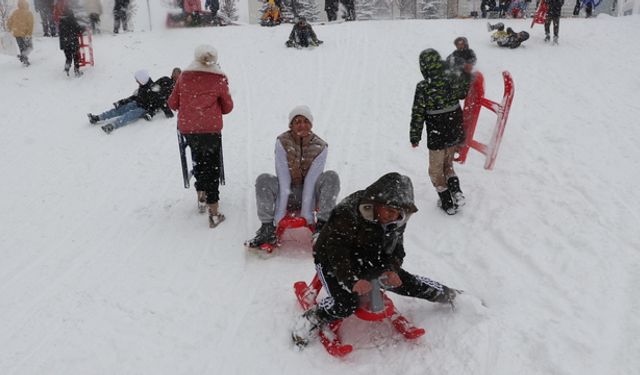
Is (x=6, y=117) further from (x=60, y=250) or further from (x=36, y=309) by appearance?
(x=36, y=309)

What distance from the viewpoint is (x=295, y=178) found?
4.71m

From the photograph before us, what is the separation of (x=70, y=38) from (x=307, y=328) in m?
10.8

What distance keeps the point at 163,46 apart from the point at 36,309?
1255 cm

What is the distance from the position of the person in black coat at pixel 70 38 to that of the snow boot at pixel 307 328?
1063 centimetres

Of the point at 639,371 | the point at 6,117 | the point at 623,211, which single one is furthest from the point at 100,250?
the point at 6,117

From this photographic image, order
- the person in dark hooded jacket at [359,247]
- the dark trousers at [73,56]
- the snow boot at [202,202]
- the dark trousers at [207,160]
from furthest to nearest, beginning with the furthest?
the dark trousers at [73,56] < the snow boot at [202,202] < the dark trousers at [207,160] < the person in dark hooded jacket at [359,247]

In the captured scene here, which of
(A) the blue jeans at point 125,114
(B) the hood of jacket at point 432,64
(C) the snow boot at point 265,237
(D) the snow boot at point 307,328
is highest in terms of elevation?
(B) the hood of jacket at point 432,64

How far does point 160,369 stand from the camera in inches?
128

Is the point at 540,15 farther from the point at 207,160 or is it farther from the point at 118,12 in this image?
the point at 118,12

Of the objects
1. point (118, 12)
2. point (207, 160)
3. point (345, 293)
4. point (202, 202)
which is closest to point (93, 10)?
point (118, 12)

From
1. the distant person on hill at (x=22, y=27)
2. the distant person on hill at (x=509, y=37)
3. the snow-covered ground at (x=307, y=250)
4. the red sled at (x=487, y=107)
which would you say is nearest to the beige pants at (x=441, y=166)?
the snow-covered ground at (x=307, y=250)

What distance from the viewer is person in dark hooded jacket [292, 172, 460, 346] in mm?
3035

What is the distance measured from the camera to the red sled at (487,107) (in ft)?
19.3

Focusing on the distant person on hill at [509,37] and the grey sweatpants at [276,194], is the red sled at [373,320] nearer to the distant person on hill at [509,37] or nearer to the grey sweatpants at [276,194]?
the grey sweatpants at [276,194]
